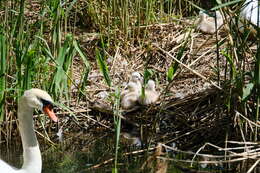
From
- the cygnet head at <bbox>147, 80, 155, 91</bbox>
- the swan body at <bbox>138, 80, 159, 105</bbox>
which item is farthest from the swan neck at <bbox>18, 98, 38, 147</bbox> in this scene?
the cygnet head at <bbox>147, 80, 155, 91</bbox>

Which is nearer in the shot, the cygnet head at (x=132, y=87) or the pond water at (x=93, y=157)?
the pond water at (x=93, y=157)

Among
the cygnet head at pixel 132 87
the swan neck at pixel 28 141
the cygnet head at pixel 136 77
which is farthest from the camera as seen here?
the cygnet head at pixel 136 77

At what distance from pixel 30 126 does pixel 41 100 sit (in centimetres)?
31

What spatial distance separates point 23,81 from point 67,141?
3.26 feet

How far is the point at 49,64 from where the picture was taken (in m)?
7.41

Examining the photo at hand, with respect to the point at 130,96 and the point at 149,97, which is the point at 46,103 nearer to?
the point at 149,97

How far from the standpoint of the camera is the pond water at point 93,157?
638cm

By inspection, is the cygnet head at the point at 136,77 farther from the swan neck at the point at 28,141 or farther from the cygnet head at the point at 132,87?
the swan neck at the point at 28,141

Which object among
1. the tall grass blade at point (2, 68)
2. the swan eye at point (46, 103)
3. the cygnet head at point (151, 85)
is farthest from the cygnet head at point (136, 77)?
the swan eye at point (46, 103)

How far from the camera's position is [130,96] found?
7.96 metres

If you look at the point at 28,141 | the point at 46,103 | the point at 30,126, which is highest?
the point at 46,103

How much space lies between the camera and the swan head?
5.37 m

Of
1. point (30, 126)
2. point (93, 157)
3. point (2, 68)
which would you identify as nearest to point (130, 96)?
point (93, 157)

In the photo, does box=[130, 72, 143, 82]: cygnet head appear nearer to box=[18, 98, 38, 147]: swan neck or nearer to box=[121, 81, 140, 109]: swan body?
box=[121, 81, 140, 109]: swan body
